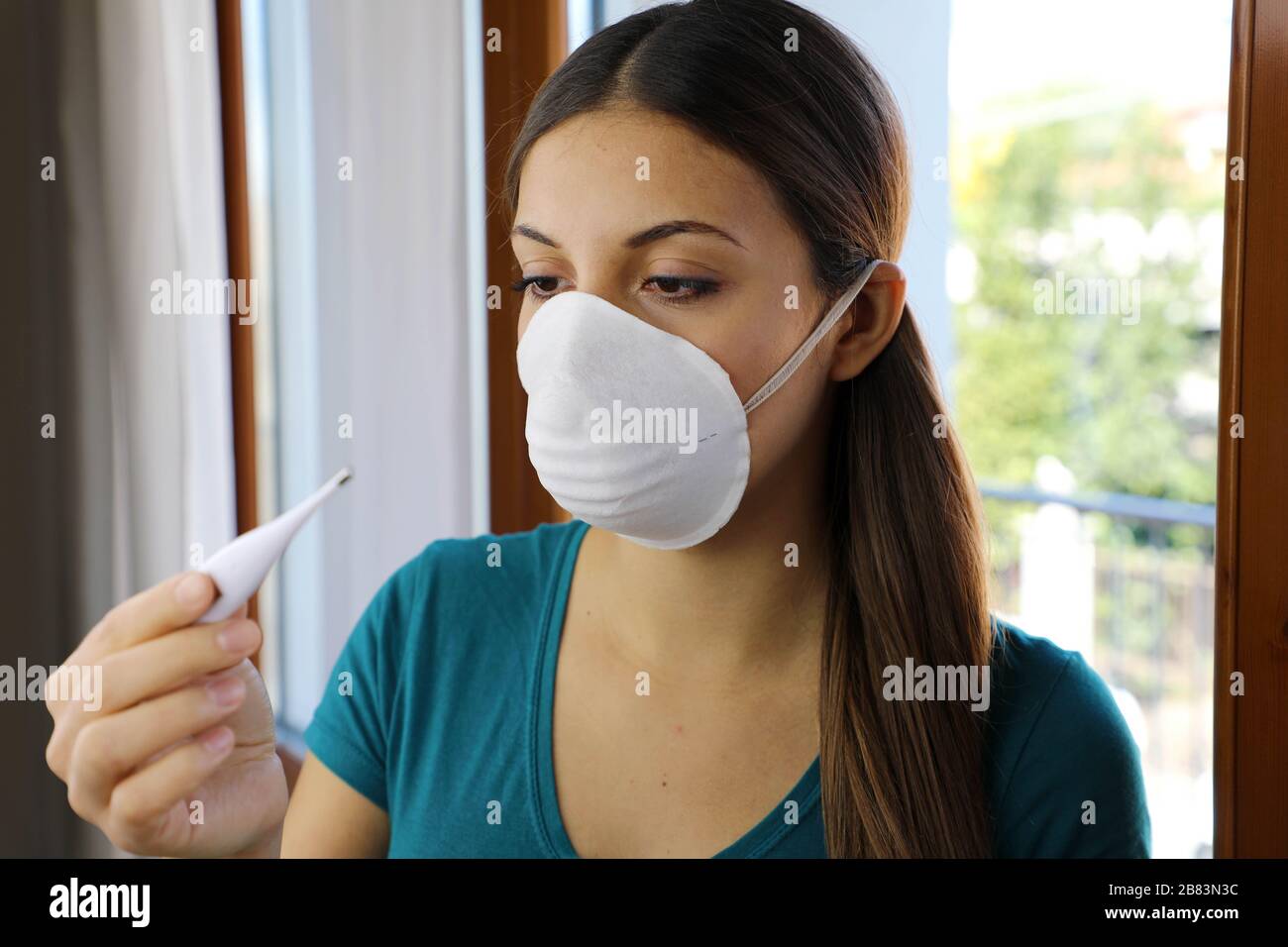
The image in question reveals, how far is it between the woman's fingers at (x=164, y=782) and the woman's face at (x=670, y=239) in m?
0.33

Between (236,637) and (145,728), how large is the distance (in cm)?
7

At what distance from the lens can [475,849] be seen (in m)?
0.73

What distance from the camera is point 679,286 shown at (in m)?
0.65

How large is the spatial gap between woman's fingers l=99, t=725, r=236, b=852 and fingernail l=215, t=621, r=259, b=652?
Result: 0.20 ft

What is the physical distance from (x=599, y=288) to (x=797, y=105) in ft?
0.57

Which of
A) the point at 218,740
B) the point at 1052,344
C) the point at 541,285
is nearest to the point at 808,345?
the point at 541,285

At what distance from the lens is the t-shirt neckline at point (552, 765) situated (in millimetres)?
684

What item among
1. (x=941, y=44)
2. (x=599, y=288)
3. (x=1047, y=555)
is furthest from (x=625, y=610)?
(x=1047, y=555)

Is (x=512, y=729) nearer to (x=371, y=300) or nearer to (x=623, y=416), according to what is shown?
(x=623, y=416)

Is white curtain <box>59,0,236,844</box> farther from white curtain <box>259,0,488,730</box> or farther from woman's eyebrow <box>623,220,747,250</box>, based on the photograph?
woman's eyebrow <box>623,220,747,250</box>

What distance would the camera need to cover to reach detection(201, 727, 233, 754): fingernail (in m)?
0.56

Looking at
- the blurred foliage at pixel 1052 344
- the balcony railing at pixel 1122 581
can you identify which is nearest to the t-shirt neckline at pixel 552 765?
the balcony railing at pixel 1122 581

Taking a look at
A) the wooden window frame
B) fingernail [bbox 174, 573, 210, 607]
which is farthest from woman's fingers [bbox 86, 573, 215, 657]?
the wooden window frame

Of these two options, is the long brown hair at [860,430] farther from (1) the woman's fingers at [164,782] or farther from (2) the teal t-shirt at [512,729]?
(1) the woman's fingers at [164,782]
